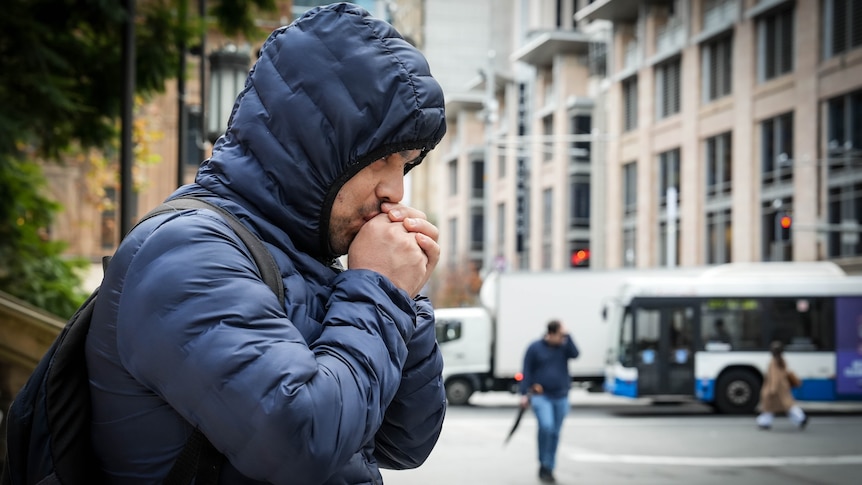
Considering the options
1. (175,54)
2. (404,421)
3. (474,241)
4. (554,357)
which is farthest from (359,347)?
(474,241)

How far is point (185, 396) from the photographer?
1.47 m

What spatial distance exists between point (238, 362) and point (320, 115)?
17.4 inches

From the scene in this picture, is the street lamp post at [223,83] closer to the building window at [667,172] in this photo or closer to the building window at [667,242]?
the building window at [667,242]

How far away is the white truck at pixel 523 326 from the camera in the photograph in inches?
1056

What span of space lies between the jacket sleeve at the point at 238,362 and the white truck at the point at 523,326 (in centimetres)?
2507

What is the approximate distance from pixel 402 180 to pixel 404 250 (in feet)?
0.47

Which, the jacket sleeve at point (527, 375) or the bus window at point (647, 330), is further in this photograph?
the bus window at point (647, 330)

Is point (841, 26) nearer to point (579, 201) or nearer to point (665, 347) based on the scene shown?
point (665, 347)

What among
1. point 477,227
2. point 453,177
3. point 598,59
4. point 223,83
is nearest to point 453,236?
point 477,227

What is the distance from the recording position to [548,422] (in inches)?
492

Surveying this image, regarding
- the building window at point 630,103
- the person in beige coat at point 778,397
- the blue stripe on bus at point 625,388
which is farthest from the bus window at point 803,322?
the building window at point 630,103

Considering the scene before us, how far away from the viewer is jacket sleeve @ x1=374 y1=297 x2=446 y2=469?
1.85m

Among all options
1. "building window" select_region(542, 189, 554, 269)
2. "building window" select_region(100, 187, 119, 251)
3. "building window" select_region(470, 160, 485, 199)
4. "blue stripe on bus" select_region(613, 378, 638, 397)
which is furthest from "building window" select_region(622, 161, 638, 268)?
"blue stripe on bus" select_region(613, 378, 638, 397)

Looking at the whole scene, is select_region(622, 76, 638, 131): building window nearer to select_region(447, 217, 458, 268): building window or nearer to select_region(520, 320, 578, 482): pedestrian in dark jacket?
select_region(447, 217, 458, 268): building window
